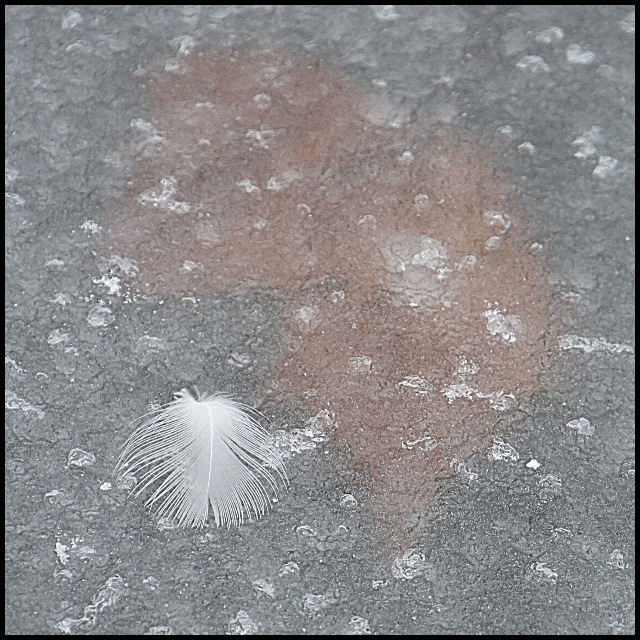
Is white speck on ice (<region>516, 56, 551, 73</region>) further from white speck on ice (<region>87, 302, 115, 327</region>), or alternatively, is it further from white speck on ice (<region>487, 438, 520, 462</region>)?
white speck on ice (<region>87, 302, 115, 327</region>)

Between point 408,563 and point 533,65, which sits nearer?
point 408,563

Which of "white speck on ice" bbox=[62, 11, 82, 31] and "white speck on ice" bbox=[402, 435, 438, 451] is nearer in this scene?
"white speck on ice" bbox=[402, 435, 438, 451]

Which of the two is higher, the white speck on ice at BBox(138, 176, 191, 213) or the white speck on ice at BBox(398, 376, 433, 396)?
the white speck on ice at BBox(138, 176, 191, 213)

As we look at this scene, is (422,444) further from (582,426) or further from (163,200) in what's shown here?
(163,200)

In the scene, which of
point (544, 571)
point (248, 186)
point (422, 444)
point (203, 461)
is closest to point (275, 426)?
point (203, 461)

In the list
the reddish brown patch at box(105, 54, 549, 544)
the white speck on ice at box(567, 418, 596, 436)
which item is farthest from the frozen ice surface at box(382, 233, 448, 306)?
the white speck on ice at box(567, 418, 596, 436)

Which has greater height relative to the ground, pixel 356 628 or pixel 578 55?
pixel 578 55

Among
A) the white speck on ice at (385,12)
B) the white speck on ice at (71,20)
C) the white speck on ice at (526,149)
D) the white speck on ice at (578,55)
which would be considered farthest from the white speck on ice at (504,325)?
the white speck on ice at (71,20)
